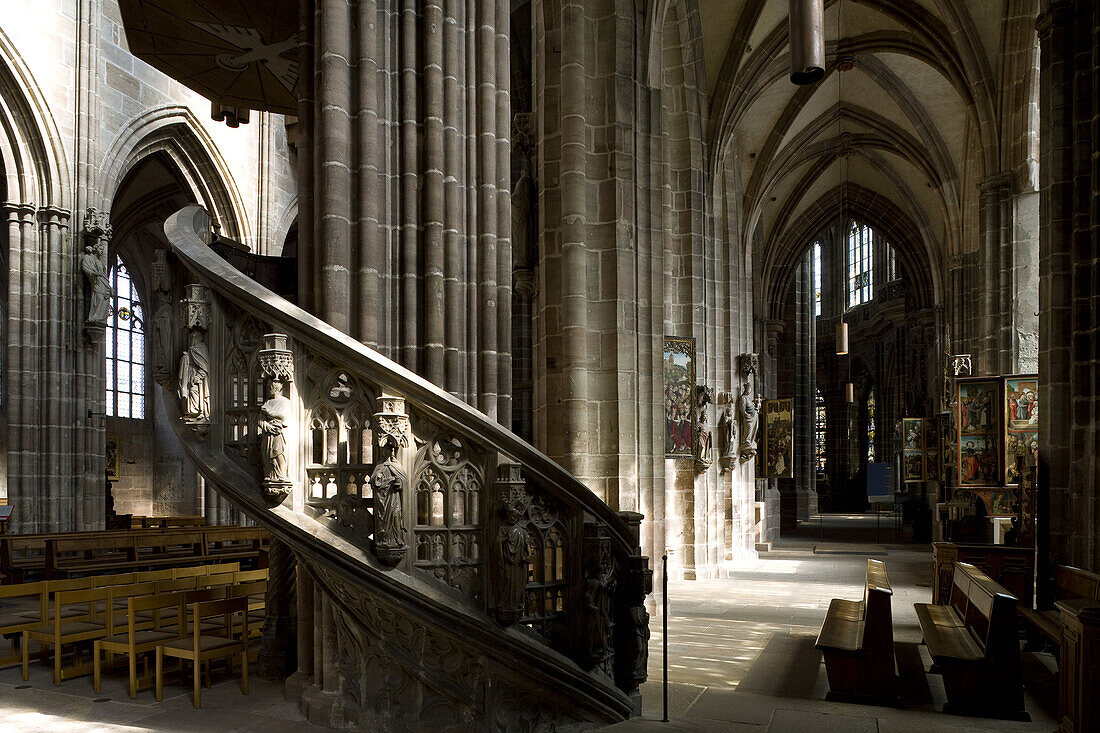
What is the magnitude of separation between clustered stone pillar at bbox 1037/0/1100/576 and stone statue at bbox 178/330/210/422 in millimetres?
7507

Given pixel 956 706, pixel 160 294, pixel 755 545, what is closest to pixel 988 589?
pixel 956 706

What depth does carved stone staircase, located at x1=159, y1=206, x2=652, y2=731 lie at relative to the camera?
16.3 feet

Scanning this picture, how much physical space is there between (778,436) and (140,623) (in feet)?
46.5

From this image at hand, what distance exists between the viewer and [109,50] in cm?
1817

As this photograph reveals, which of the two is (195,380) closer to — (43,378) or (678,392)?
(678,392)

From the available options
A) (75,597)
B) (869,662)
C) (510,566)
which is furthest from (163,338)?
(869,662)

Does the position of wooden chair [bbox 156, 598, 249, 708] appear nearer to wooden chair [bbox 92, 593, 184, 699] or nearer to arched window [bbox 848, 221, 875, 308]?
wooden chair [bbox 92, 593, 184, 699]

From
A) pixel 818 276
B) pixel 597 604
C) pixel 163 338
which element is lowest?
pixel 597 604

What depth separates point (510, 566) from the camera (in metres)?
5.12

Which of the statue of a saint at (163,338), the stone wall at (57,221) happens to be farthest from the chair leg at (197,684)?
the stone wall at (57,221)

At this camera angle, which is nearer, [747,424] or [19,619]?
[19,619]

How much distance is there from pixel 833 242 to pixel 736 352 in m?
24.1

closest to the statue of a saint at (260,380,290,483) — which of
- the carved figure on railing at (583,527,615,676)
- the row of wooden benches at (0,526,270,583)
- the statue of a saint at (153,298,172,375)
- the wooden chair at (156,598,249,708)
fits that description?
the statue of a saint at (153,298,172,375)

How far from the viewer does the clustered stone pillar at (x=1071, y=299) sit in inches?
338
